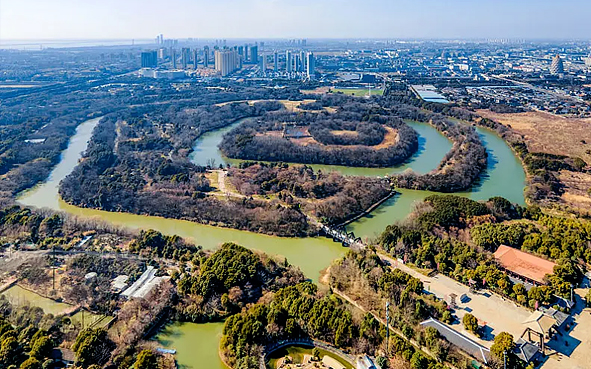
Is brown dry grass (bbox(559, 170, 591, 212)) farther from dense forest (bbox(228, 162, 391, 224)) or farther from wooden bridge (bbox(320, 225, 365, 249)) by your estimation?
wooden bridge (bbox(320, 225, 365, 249))

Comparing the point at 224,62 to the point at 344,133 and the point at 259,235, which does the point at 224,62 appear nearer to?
the point at 344,133

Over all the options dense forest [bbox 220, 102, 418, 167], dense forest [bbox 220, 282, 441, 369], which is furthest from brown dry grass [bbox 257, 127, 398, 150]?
dense forest [bbox 220, 282, 441, 369]

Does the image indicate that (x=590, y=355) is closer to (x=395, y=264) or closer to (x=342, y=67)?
(x=395, y=264)

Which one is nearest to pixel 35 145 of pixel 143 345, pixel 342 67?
pixel 143 345

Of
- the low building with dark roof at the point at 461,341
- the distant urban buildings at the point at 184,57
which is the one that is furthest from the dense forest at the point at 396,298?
the distant urban buildings at the point at 184,57

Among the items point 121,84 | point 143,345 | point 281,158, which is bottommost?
point 143,345

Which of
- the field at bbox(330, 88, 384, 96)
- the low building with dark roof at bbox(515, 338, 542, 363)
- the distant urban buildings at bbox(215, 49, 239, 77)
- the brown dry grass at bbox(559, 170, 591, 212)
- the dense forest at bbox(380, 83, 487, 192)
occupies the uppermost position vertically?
the distant urban buildings at bbox(215, 49, 239, 77)
